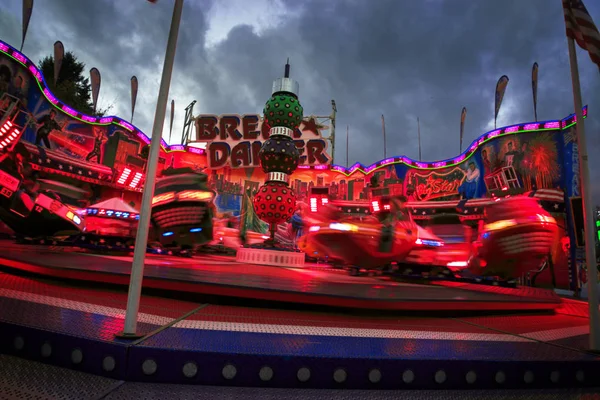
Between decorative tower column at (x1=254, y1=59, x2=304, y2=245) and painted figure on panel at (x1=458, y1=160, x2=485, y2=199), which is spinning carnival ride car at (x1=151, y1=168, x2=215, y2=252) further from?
painted figure on panel at (x1=458, y1=160, x2=485, y2=199)

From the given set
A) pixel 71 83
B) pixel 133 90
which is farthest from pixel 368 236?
pixel 71 83

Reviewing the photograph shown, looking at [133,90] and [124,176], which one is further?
[133,90]

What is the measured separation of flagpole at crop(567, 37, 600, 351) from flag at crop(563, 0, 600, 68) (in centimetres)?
15

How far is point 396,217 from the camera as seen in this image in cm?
734

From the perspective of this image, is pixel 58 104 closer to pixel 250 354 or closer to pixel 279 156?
pixel 279 156

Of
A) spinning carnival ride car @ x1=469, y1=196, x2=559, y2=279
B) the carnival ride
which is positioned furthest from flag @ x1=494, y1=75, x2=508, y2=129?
the carnival ride

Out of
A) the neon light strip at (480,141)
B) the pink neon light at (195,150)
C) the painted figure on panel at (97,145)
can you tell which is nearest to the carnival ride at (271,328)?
the neon light strip at (480,141)

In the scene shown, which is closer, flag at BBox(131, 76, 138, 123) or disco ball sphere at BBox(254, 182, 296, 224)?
disco ball sphere at BBox(254, 182, 296, 224)

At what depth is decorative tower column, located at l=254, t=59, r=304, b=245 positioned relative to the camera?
9.42 meters

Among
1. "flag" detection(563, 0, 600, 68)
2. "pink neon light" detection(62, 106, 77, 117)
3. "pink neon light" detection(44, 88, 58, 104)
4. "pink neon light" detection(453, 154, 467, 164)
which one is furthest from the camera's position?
"pink neon light" detection(453, 154, 467, 164)

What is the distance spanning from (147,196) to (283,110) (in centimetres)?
832

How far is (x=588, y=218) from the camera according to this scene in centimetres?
270

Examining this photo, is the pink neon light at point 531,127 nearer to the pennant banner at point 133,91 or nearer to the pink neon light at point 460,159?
the pink neon light at point 460,159

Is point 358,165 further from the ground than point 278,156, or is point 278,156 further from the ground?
point 358,165
